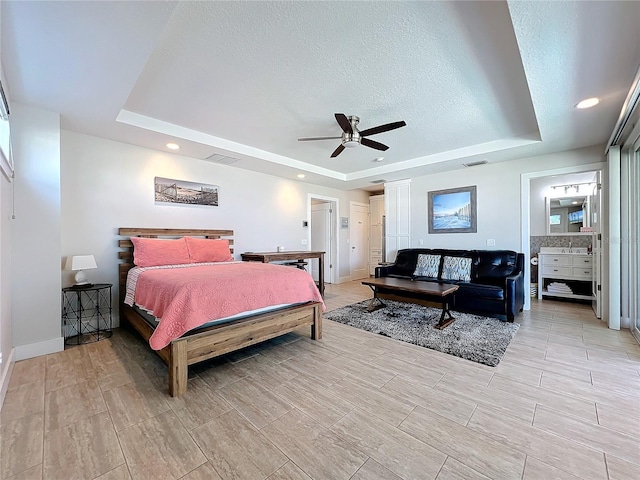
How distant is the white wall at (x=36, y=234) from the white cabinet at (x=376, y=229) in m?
6.75

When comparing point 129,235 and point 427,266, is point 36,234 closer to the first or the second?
point 129,235

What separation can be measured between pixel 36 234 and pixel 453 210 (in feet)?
19.9

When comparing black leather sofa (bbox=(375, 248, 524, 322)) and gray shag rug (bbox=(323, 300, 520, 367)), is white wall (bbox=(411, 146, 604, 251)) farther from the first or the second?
gray shag rug (bbox=(323, 300, 520, 367))

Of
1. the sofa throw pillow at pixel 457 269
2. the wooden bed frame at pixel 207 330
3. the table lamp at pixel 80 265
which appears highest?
the table lamp at pixel 80 265

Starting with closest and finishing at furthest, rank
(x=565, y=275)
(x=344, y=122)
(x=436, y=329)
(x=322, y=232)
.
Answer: (x=344, y=122)
(x=436, y=329)
(x=565, y=275)
(x=322, y=232)

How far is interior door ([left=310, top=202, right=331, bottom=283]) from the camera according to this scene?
7.08m

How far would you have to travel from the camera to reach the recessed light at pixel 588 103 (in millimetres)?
2547

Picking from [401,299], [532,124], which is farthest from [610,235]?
[401,299]

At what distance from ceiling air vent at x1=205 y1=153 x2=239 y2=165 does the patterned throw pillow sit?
380 centimetres

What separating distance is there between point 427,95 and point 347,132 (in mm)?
884

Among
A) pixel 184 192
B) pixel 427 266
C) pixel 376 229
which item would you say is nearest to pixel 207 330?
pixel 184 192

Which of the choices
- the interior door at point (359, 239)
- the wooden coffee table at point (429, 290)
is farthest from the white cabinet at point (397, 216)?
the wooden coffee table at point (429, 290)

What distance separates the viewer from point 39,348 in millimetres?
2678

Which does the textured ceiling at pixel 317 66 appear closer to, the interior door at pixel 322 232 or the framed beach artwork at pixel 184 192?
the framed beach artwork at pixel 184 192
